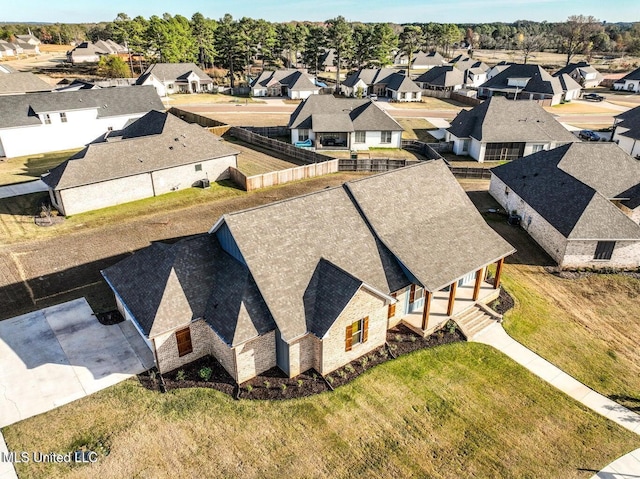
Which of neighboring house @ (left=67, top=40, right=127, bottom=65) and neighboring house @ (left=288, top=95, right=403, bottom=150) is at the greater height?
neighboring house @ (left=67, top=40, right=127, bottom=65)

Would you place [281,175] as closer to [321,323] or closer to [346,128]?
[346,128]

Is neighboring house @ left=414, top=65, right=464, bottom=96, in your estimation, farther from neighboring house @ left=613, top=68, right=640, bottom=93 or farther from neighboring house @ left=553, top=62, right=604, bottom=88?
neighboring house @ left=613, top=68, right=640, bottom=93

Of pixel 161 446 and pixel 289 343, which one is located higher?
pixel 289 343

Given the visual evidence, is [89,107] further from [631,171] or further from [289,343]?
[631,171]

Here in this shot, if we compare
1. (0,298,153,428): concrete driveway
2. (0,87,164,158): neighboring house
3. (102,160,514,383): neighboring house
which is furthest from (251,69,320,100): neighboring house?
(0,298,153,428): concrete driveway

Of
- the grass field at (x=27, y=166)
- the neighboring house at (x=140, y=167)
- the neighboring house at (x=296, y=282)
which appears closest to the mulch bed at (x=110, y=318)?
the neighboring house at (x=296, y=282)

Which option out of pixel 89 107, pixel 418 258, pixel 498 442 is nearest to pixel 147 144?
pixel 89 107

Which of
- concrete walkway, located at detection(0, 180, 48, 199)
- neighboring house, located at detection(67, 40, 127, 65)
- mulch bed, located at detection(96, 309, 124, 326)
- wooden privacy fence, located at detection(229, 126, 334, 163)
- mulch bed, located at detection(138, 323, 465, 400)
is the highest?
neighboring house, located at detection(67, 40, 127, 65)

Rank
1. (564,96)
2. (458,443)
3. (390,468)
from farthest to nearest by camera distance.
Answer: (564,96)
(458,443)
(390,468)
